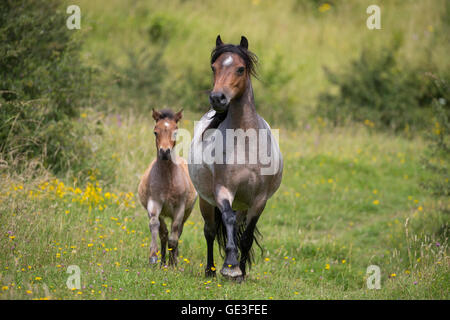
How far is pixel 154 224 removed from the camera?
7.20 meters

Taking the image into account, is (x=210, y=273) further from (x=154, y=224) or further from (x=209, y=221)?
(x=154, y=224)

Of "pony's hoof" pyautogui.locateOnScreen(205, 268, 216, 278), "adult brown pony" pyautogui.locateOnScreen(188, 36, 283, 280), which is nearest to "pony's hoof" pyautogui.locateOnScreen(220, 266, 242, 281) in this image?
"adult brown pony" pyautogui.locateOnScreen(188, 36, 283, 280)

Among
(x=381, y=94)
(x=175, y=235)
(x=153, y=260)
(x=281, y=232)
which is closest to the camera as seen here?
(x=153, y=260)

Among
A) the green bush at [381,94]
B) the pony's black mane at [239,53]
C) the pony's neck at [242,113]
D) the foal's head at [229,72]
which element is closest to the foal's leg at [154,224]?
the pony's neck at [242,113]

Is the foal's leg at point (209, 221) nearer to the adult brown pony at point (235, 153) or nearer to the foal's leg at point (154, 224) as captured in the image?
the adult brown pony at point (235, 153)

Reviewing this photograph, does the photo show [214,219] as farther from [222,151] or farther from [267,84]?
[267,84]

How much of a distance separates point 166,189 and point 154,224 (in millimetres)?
569

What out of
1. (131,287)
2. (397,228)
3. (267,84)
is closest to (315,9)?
(267,84)

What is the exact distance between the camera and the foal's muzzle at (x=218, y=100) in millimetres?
5602

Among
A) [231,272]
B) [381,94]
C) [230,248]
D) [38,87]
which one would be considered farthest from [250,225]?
[381,94]

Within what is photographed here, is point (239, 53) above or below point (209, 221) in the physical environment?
above

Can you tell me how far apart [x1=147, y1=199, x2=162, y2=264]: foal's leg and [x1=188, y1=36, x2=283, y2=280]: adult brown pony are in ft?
3.25

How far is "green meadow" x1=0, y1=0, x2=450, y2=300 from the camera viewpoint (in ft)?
20.7
